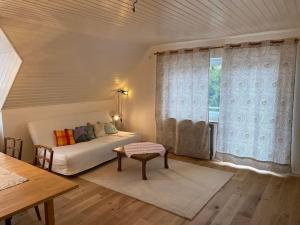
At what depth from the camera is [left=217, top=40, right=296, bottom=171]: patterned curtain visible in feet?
11.0

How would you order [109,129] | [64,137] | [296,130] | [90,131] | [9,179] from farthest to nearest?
[109,129]
[90,131]
[64,137]
[296,130]
[9,179]

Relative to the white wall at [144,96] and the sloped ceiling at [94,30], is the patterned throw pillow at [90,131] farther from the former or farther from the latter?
the white wall at [144,96]

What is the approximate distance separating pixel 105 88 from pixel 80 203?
2.69 meters

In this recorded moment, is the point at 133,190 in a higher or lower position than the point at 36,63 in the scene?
lower

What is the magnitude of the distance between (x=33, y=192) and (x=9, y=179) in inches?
14.2

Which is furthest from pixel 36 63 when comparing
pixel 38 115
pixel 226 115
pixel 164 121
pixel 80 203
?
pixel 226 115

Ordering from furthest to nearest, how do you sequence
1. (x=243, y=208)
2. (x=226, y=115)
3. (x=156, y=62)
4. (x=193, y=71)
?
(x=156, y=62) < (x=193, y=71) < (x=226, y=115) < (x=243, y=208)

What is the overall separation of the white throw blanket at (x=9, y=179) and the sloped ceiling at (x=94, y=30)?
1440 mm

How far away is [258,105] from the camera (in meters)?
3.56

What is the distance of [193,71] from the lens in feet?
13.6

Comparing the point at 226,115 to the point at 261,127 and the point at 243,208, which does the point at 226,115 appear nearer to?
the point at 261,127

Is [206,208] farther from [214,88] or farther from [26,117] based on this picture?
[26,117]

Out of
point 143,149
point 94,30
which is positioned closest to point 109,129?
point 143,149

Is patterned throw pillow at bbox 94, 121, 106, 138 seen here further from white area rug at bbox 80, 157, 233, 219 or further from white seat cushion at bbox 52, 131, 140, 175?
white area rug at bbox 80, 157, 233, 219
